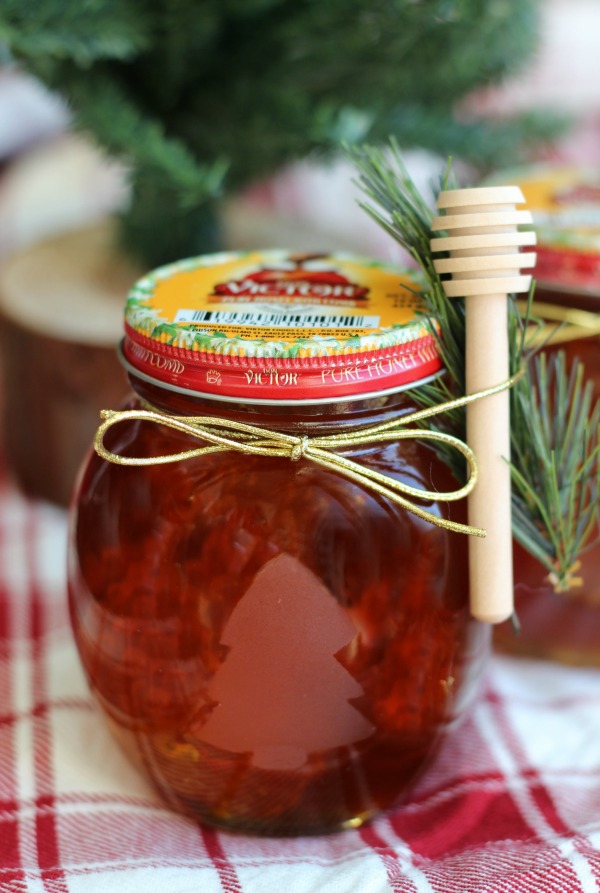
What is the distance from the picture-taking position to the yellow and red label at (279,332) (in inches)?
16.1

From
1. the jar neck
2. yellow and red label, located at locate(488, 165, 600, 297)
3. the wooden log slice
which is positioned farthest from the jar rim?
the wooden log slice

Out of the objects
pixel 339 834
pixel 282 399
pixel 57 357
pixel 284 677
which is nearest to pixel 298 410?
pixel 282 399

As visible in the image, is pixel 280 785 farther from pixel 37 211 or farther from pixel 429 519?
pixel 37 211

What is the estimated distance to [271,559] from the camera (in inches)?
16.6

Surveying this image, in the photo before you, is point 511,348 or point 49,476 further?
point 49,476

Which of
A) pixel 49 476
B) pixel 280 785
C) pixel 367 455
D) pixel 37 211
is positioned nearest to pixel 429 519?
pixel 367 455

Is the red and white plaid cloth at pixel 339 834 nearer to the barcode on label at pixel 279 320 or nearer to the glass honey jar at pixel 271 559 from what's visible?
the glass honey jar at pixel 271 559

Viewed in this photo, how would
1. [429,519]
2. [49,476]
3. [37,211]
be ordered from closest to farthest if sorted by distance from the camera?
[429,519] < [49,476] < [37,211]

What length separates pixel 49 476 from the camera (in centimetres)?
80

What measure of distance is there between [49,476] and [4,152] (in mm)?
544

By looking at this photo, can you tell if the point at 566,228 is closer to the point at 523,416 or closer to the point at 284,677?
the point at 523,416

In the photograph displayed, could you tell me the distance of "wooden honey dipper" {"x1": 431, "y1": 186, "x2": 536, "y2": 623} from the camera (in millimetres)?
425

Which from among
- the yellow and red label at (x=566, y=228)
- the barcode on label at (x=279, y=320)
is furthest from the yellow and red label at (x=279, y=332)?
the yellow and red label at (x=566, y=228)

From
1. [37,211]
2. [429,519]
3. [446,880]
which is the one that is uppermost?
[37,211]
